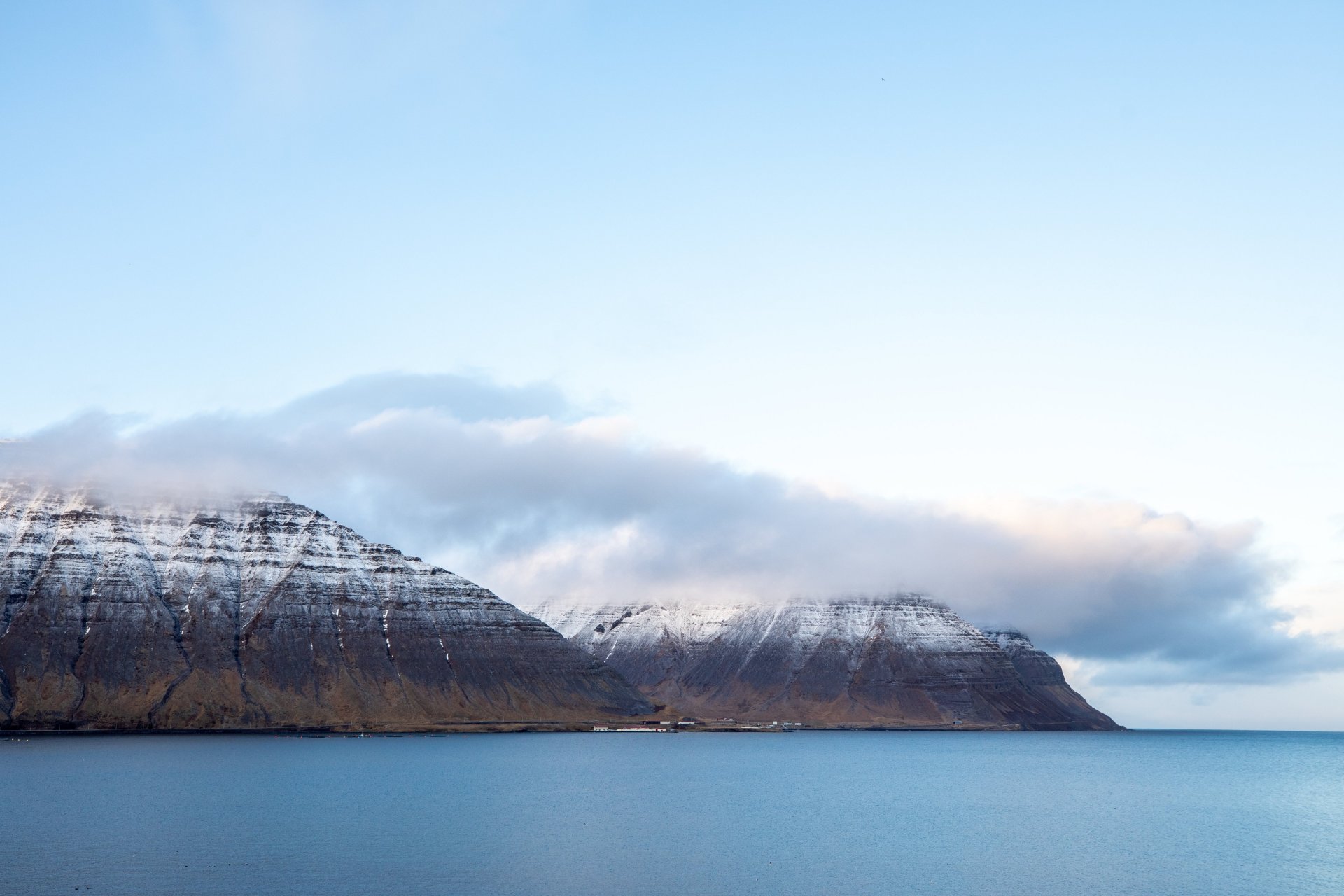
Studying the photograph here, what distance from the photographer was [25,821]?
9969 cm

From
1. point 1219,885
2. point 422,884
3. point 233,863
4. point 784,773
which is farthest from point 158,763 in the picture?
point 1219,885

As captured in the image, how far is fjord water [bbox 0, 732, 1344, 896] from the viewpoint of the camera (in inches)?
3068

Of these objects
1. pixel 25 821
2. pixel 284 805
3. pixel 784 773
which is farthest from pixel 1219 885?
pixel 784 773

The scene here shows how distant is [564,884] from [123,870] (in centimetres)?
2590

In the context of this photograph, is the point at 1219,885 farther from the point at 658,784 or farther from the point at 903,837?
the point at 658,784

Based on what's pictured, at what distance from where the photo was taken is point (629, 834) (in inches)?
3905

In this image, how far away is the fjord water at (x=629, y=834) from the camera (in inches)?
3068

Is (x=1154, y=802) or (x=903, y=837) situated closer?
(x=903, y=837)

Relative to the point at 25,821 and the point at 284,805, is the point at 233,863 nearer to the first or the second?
the point at 25,821

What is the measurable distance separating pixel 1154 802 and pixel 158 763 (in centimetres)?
Result: 12261

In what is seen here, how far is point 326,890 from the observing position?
72.2m

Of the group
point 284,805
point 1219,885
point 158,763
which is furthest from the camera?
point 158,763

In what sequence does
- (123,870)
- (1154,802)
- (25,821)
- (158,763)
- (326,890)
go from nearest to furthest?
1. (326,890)
2. (123,870)
3. (25,821)
4. (1154,802)
5. (158,763)

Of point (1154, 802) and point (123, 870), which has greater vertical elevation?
point (1154, 802)
